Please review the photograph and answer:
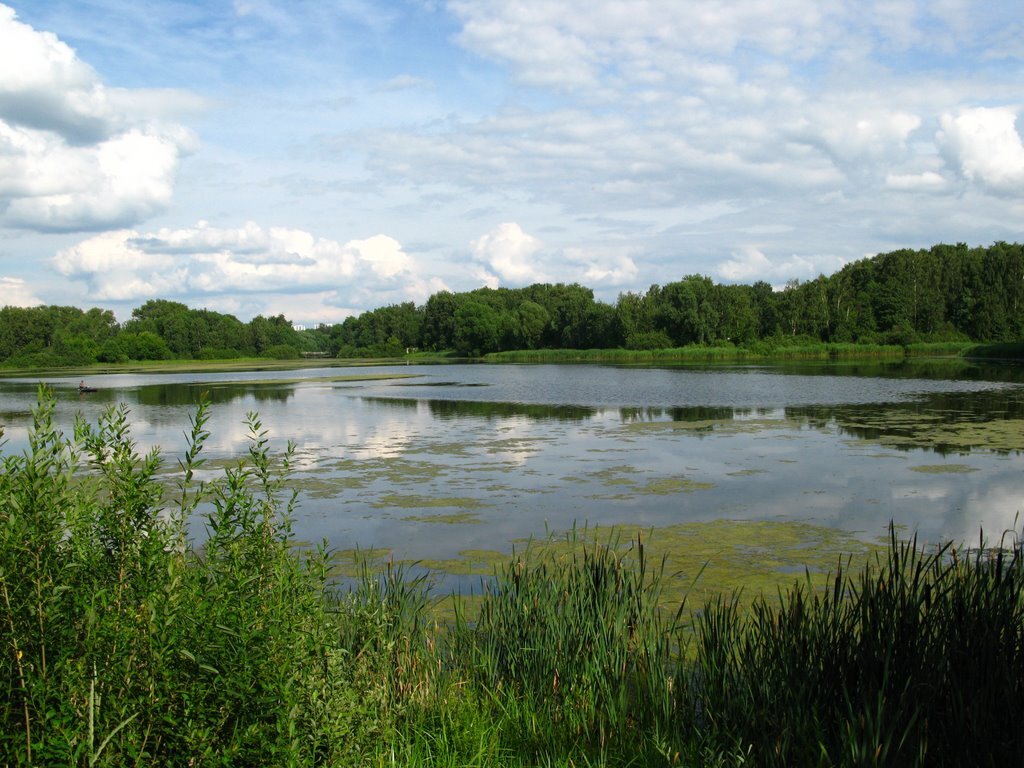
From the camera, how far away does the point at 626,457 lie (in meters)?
15.4

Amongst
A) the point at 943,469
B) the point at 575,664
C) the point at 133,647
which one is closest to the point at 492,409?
the point at 943,469

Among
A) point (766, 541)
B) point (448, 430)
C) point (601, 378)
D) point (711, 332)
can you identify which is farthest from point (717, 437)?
point (711, 332)

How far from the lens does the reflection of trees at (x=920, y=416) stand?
1606 cm

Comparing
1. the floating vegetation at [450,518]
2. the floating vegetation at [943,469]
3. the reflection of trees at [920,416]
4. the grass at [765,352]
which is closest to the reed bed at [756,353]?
the grass at [765,352]

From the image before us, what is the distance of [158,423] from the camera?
22.6m

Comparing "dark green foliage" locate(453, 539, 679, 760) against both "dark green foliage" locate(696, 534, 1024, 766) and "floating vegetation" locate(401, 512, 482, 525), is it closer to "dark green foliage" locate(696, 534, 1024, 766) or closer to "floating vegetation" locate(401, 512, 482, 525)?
"dark green foliage" locate(696, 534, 1024, 766)

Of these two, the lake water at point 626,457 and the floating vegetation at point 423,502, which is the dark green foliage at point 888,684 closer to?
the lake water at point 626,457

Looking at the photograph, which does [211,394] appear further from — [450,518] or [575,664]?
[575,664]

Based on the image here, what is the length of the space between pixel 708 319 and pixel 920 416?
55195 mm

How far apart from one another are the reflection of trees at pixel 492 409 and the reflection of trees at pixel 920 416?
6.38m

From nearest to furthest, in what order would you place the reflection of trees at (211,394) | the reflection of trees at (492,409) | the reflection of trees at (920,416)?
the reflection of trees at (920,416) < the reflection of trees at (492,409) < the reflection of trees at (211,394)

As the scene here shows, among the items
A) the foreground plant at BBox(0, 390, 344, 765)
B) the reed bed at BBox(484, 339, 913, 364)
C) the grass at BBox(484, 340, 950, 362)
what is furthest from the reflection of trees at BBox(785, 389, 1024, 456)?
the grass at BBox(484, 340, 950, 362)

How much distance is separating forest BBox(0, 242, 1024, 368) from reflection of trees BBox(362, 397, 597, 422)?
48.8 m

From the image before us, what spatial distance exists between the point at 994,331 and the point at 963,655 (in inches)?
2940
